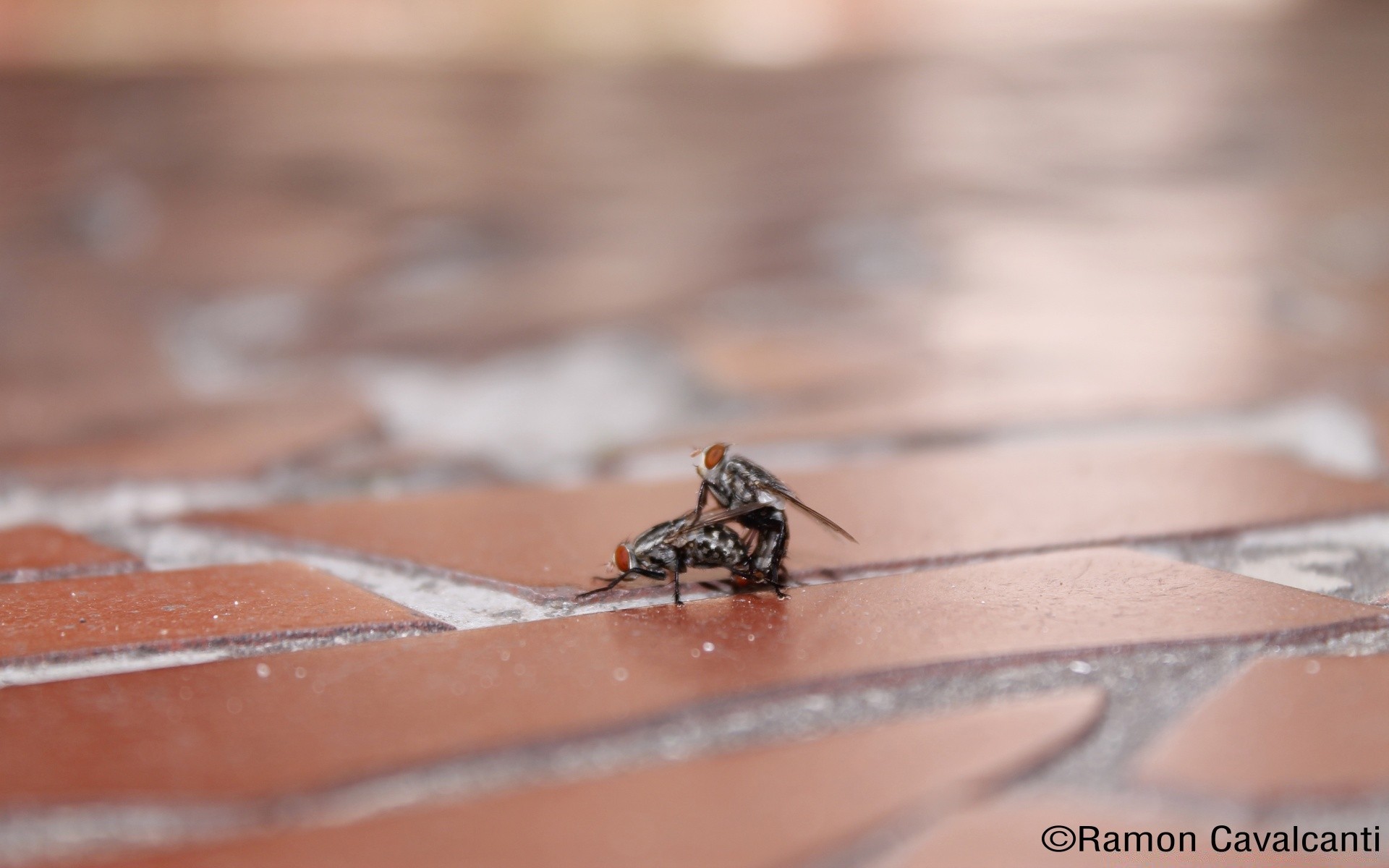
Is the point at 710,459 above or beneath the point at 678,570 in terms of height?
above

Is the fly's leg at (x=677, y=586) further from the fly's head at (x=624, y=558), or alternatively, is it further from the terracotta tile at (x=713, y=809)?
the terracotta tile at (x=713, y=809)

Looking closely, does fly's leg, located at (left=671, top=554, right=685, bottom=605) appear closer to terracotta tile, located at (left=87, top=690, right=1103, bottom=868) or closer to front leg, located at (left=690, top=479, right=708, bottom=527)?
front leg, located at (left=690, top=479, right=708, bottom=527)

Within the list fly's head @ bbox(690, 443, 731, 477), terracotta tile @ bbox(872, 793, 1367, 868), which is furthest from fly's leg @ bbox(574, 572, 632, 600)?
terracotta tile @ bbox(872, 793, 1367, 868)

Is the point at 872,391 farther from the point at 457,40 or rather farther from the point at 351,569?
the point at 457,40

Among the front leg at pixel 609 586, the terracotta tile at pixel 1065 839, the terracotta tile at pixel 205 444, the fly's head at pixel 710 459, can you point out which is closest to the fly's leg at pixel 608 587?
the front leg at pixel 609 586

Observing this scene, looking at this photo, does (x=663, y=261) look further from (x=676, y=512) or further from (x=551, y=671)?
(x=551, y=671)

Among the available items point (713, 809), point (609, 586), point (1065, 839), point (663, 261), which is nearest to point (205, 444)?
point (609, 586)
